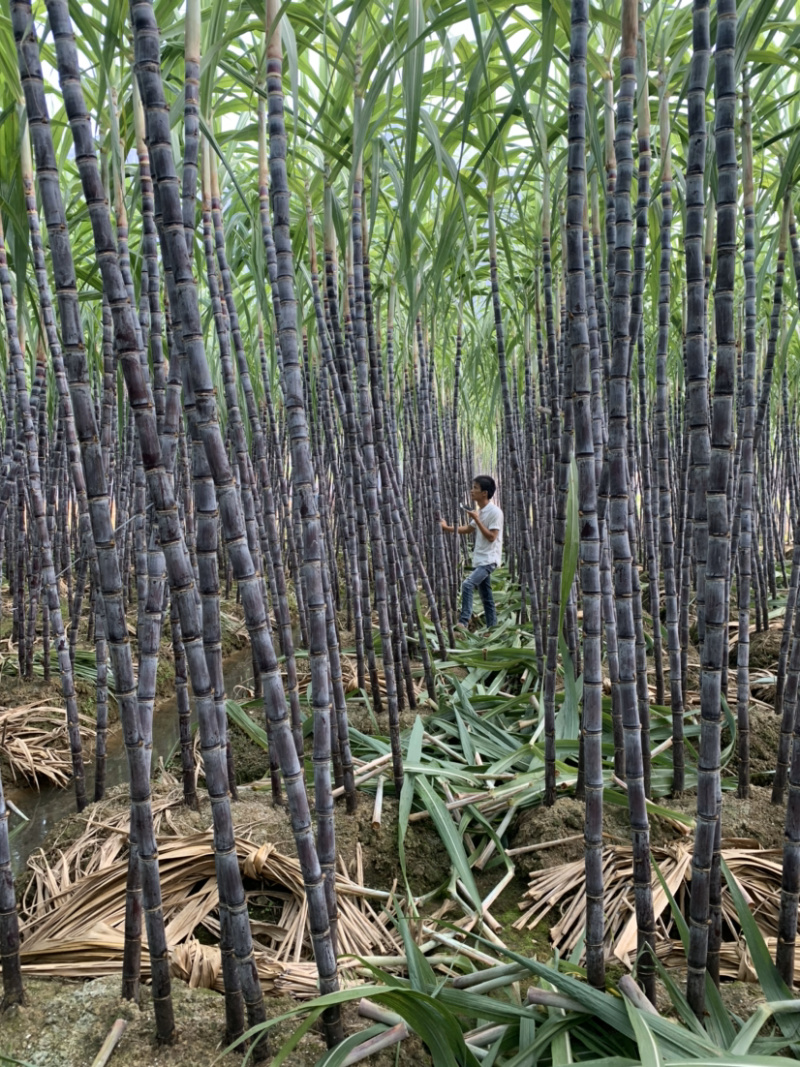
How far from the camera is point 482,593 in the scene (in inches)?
171

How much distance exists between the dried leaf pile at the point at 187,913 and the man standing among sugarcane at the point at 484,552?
102 inches

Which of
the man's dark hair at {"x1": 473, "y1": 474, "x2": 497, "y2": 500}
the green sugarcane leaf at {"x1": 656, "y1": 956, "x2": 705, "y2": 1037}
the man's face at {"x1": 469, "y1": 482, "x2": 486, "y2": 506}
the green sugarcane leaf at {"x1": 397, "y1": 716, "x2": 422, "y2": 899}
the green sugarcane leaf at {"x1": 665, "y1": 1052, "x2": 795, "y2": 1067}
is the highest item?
the man's dark hair at {"x1": 473, "y1": 474, "x2": 497, "y2": 500}

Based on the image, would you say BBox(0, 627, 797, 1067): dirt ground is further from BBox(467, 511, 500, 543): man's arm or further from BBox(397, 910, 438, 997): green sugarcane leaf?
BBox(467, 511, 500, 543): man's arm

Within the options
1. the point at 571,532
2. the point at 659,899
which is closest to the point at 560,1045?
the point at 659,899

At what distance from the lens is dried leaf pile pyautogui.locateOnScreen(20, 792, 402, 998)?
1354 millimetres

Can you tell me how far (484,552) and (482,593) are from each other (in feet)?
0.82

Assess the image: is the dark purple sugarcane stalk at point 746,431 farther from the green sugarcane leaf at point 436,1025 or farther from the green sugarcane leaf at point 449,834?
the green sugarcane leaf at point 436,1025

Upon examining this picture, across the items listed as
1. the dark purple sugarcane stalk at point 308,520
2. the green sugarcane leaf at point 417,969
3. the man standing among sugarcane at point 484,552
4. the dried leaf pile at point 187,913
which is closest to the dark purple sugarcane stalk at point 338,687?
the dried leaf pile at point 187,913

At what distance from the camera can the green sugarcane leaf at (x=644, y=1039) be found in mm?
894

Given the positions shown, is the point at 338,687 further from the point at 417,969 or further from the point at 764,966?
the point at 764,966

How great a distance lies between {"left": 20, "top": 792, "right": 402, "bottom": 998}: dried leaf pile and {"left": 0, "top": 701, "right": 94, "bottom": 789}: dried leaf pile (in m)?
0.81

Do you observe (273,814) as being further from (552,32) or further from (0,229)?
(552,32)

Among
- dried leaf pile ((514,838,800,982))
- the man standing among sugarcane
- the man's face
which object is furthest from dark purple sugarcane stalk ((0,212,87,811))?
the man's face

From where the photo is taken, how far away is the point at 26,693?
3146 mm
